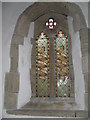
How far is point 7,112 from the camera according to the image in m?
2.07

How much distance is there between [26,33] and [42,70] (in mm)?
737

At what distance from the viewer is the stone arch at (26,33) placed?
2.07 meters

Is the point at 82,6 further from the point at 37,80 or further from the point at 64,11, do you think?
the point at 37,80

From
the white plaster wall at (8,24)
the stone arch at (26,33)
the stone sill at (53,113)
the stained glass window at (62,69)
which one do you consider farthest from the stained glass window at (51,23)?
the stone sill at (53,113)

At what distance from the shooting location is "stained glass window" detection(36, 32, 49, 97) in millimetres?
2572

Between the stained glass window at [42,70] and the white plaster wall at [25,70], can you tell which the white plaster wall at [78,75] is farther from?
the white plaster wall at [25,70]

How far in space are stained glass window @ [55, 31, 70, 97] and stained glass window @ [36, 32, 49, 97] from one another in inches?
7.4

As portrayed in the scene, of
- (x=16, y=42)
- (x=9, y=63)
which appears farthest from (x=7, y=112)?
(x=16, y=42)

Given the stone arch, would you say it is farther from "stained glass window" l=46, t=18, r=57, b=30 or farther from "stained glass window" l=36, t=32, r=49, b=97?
"stained glass window" l=36, t=32, r=49, b=97

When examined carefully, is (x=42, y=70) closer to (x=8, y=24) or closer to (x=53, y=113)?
(x=53, y=113)

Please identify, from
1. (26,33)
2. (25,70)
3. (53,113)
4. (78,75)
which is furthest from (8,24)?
(53,113)

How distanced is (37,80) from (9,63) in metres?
0.67

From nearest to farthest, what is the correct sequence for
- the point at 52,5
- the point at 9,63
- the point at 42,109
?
the point at 42,109 → the point at 9,63 → the point at 52,5

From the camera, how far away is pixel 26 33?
2.49m
